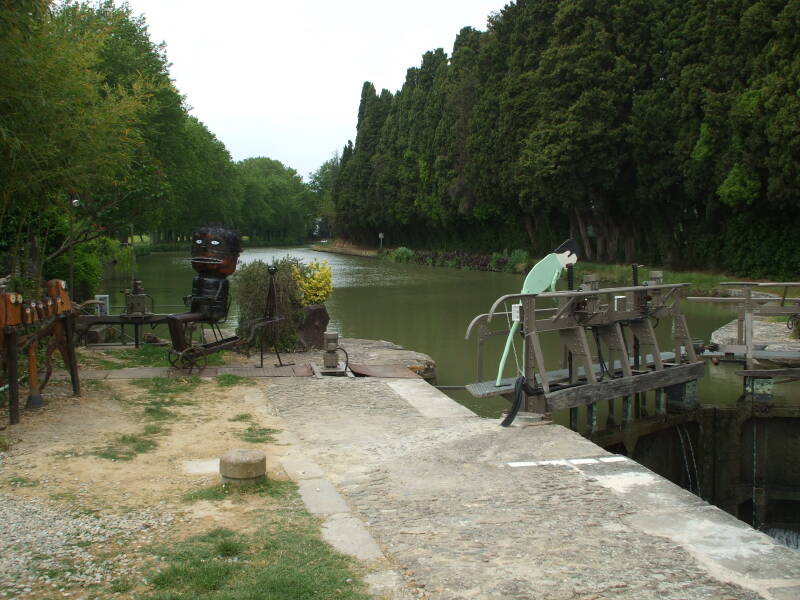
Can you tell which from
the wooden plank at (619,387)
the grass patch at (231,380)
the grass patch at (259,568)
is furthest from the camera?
the grass patch at (231,380)

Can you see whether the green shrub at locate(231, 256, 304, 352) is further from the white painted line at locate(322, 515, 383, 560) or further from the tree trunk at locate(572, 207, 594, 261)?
the tree trunk at locate(572, 207, 594, 261)

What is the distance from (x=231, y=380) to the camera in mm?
10031

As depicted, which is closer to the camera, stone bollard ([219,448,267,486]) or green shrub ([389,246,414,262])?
stone bollard ([219,448,267,486])

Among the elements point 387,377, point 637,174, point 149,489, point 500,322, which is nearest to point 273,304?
point 387,377

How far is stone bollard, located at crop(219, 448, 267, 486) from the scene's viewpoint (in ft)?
18.4

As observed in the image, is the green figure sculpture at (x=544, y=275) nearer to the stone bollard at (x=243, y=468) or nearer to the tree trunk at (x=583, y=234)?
the stone bollard at (x=243, y=468)

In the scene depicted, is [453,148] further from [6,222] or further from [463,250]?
[6,222]

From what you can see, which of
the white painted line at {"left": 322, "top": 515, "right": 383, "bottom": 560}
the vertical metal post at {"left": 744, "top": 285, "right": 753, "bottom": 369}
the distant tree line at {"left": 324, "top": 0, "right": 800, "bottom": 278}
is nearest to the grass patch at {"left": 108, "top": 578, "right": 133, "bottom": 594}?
the white painted line at {"left": 322, "top": 515, "right": 383, "bottom": 560}

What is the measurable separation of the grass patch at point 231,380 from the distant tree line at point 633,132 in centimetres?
2053

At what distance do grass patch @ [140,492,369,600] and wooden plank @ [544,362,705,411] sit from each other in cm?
424

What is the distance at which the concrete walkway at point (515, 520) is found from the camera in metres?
4.18

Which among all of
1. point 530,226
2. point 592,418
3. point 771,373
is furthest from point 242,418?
point 530,226

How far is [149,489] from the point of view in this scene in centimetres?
568

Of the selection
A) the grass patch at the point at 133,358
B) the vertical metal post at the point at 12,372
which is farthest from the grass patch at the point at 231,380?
the vertical metal post at the point at 12,372
